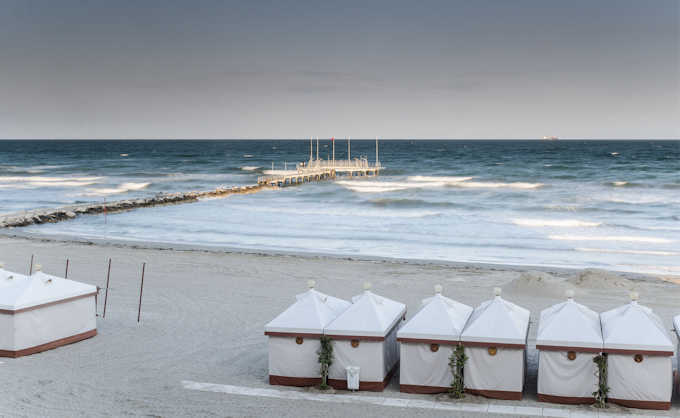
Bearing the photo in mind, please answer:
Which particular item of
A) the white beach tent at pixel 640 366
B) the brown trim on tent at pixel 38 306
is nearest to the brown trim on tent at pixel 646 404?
the white beach tent at pixel 640 366

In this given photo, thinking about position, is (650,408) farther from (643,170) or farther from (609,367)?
(643,170)

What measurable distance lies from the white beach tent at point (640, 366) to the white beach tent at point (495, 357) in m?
1.22

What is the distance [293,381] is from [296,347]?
1.74 ft

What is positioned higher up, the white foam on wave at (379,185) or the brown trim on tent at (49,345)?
the white foam on wave at (379,185)

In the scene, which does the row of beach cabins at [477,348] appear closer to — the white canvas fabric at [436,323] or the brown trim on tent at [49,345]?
the white canvas fabric at [436,323]

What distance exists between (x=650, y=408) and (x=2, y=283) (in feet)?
36.0

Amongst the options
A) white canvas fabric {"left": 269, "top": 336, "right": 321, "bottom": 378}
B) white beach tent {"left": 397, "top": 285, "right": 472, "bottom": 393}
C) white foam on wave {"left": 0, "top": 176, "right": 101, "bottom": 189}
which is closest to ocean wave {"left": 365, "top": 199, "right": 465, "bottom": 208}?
white foam on wave {"left": 0, "top": 176, "right": 101, "bottom": 189}

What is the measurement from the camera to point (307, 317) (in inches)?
433

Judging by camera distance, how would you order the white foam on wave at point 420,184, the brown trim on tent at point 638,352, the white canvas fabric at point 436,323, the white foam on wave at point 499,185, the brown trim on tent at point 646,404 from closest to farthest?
1. the brown trim on tent at point 638,352
2. the brown trim on tent at point 646,404
3. the white canvas fabric at point 436,323
4. the white foam on wave at point 420,184
5. the white foam on wave at point 499,185

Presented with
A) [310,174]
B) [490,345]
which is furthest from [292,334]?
[310,174]

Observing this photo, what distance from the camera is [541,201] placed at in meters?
48.1

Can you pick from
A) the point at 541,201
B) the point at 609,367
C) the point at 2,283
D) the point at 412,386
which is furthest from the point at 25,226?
the point at 541,201

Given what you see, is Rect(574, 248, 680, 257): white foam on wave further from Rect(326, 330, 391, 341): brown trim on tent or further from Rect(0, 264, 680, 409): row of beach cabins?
Rect(326, 330, 391, 341): brown trim on tent

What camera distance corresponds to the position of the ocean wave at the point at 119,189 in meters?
53.3
